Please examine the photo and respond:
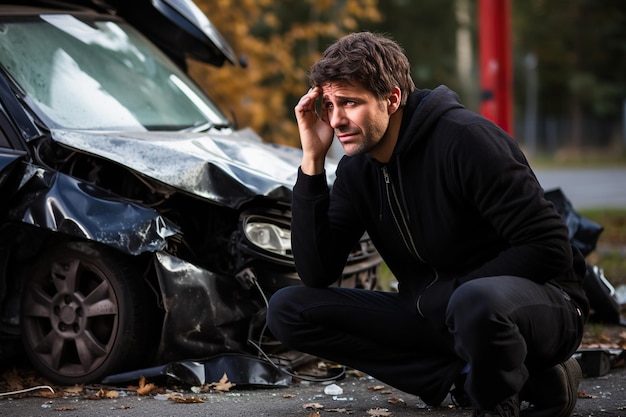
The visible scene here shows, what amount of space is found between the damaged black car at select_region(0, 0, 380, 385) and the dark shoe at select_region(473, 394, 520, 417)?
1.57 metres

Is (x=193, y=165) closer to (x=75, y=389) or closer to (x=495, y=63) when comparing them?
(x=75, y=389)

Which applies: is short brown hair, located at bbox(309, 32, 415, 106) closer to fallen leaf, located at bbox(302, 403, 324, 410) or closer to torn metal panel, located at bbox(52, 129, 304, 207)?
torn metal panel, located at bbox(52, 129, 304, 207)

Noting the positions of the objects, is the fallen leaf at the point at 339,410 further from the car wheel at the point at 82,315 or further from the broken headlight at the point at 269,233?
the car wheel at the point at 82,315

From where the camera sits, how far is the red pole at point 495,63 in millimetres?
10438

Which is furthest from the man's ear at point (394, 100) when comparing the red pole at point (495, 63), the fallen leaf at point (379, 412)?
the red pole at point (495, 63)

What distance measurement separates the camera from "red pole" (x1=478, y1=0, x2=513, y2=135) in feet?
34.2

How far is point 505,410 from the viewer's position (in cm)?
391

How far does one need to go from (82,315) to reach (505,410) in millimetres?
2183

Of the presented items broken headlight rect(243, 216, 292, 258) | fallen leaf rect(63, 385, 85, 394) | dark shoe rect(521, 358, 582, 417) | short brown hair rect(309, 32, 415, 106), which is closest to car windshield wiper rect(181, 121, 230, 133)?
broken headlight rect(243, 216, 292, 258)

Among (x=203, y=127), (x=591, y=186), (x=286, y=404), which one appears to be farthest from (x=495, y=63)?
(x=591, y=186)

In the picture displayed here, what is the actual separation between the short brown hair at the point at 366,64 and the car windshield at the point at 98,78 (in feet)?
6.16

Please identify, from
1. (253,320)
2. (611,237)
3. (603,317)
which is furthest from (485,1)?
(253,320)

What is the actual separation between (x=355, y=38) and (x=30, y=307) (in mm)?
2216

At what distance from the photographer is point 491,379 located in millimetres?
3795
